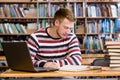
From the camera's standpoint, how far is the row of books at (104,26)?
247 inches

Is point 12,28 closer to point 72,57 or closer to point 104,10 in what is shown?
point 104,10

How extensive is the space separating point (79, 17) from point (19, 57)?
4193mm

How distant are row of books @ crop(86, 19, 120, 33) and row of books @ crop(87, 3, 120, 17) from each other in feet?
0.45

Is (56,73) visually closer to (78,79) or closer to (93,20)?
(78,79)

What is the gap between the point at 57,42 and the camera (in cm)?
281

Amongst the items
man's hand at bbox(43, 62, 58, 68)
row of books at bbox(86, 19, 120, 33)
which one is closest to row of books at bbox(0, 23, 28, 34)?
row of books at bbox(86, 19, 120, 33)

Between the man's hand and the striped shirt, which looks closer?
the man's hand

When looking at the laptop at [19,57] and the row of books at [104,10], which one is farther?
the row of books at [104,10]

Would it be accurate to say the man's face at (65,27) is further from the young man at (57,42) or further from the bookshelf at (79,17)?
the bookshelf at (79,17)

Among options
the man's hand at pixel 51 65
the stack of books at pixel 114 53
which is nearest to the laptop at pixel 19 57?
the man's hand at pixel 51 65

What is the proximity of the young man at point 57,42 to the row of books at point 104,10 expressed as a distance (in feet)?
11.4

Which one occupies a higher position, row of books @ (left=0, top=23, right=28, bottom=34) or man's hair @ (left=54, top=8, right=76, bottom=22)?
man's hair @ (left=54, top=8, right=76, bottom=22)

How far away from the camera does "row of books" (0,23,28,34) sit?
20.6 ft

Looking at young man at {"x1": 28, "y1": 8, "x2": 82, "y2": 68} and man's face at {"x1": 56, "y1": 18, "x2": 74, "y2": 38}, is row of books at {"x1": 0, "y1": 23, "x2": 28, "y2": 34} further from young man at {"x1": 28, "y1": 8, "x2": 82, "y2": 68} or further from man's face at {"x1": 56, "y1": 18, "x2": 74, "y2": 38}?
man's face at {"x1": 56, "y1": 18, "x2": 74, "y2": 38}
